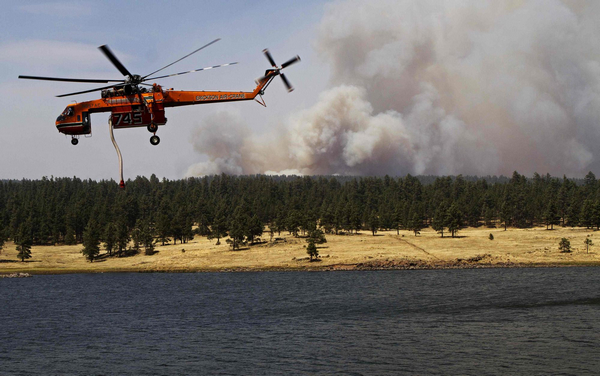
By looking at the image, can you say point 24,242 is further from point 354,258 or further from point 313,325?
point 313,325

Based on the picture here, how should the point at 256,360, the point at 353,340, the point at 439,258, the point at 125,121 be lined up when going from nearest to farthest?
the point at 125,121 → the point at 256,360 → the point at 353,340 → the point at 439,258

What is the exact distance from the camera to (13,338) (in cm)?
9200

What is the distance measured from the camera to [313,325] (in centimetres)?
9531

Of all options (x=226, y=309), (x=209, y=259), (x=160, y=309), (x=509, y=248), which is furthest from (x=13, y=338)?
(x=509, y=248)

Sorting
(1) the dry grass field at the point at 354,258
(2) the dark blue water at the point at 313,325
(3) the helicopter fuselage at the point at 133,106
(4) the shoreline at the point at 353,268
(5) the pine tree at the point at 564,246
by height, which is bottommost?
(2) the dark blue water at the point at 313,325

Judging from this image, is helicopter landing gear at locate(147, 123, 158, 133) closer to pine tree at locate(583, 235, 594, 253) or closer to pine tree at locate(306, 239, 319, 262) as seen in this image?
pine tree at locate(306, 239, 319, 262)

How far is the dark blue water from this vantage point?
235 ft

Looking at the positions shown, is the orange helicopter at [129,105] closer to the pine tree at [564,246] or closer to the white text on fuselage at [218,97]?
the white text on fuselage at [218,97]

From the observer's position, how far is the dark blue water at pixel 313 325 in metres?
71.6

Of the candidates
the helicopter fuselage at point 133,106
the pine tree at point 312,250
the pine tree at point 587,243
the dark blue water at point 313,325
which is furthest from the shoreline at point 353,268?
the helicopter fuselage at point 133,106

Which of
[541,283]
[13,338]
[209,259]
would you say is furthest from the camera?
[209,259]

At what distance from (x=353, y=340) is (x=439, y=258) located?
10155cm

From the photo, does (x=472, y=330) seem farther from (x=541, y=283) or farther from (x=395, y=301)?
(x=541, y=283)

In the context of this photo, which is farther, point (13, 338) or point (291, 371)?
point (13, 338)
